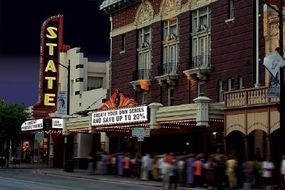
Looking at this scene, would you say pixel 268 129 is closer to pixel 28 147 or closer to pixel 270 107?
pixel 270 107

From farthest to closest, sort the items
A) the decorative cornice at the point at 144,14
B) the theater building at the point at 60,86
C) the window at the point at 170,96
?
the theater building at the point at 60,86, the decorative cornice at the point at 144,14, the window at the point at 170,96

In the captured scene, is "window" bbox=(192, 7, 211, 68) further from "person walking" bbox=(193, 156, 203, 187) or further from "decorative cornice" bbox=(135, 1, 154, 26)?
"person walking" bbox=(193, 156, 203, 187)

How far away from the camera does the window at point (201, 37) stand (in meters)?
41.7

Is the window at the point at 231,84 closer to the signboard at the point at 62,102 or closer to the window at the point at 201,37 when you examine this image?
the window at the point at 201,37

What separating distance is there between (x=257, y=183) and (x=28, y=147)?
172ft

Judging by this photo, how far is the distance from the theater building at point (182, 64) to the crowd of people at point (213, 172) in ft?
7.65

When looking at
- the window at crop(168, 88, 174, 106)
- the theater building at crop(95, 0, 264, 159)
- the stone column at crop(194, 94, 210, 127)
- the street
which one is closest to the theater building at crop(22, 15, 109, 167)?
the theater building at crop(95, 0, 264, 159)

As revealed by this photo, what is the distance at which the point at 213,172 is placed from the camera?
30.2 meters

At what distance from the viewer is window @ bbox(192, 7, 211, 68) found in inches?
1642

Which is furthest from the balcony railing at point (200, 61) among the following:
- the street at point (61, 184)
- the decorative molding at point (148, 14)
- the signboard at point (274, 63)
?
the signboard at point (274, 63)

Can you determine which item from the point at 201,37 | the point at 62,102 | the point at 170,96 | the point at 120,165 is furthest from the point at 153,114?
the point at 62,102

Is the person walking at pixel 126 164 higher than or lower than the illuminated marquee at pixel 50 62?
lower

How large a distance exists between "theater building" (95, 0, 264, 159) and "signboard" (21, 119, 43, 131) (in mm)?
7110

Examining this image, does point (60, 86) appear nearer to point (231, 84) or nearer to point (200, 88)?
point (200, 88)
